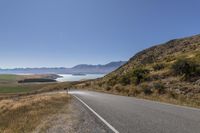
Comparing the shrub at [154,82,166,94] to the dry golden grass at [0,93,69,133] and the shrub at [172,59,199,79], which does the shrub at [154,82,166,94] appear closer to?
the shrub at [172,59,199,79]

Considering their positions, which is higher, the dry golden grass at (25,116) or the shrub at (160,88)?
the shrub at (160,88)

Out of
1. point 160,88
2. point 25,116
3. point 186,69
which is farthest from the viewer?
point 186,69

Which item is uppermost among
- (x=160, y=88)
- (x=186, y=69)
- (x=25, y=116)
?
(x=186, y=69)

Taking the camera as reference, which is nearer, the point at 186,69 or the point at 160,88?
the point at 160,88

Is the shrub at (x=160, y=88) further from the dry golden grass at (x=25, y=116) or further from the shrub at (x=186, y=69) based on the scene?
the dry golden grass at (x=25, y=116)

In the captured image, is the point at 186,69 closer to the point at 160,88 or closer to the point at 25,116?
the point at 160,88

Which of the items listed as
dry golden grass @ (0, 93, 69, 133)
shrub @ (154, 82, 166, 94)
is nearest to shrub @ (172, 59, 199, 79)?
shrub @ (154, 82, 166, 94)

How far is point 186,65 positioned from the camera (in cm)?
3167

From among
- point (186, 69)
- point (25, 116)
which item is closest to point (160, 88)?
point (186, 69)

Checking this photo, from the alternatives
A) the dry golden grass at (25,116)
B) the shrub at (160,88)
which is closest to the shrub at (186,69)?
the shrub at (160,88)

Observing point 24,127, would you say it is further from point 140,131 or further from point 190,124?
point 190,124

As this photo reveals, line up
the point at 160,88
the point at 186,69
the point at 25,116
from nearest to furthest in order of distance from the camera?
the point at 25,116 → the point at 160,88 → the point at 186,69

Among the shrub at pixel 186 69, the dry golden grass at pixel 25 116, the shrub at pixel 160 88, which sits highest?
the shrub at pixel 186 69

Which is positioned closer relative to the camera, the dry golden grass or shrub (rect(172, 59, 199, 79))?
the dry golden grass
